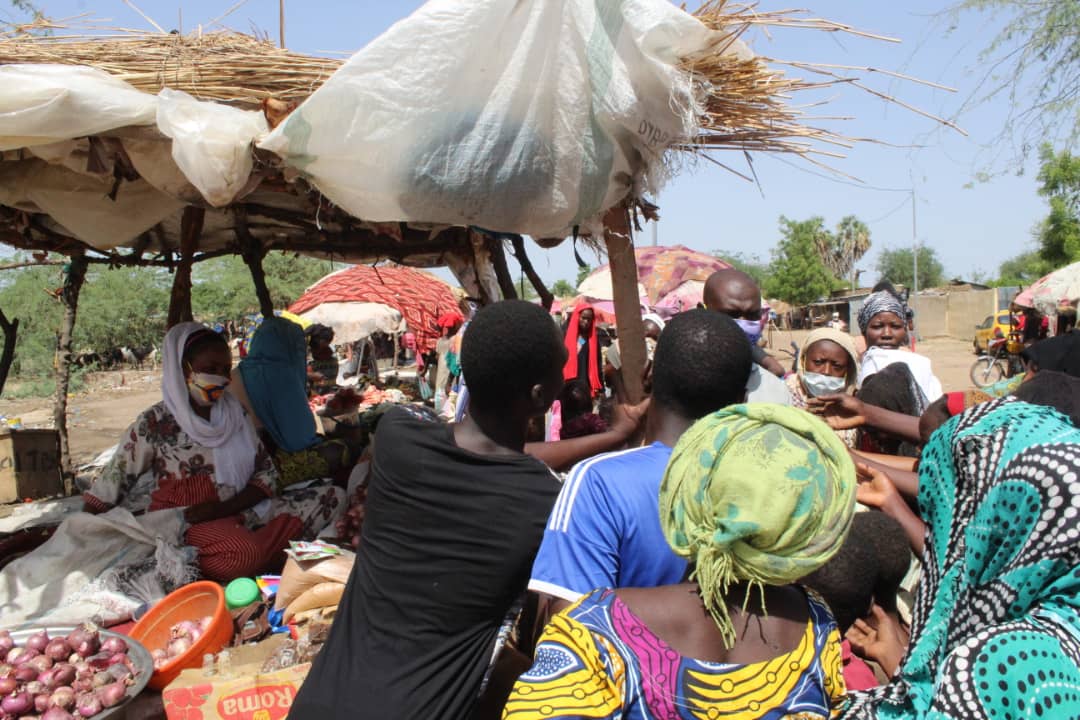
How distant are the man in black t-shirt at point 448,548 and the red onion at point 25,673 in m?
1.59

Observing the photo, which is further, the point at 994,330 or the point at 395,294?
the point at 994,330

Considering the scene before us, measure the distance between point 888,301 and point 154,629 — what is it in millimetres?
4490

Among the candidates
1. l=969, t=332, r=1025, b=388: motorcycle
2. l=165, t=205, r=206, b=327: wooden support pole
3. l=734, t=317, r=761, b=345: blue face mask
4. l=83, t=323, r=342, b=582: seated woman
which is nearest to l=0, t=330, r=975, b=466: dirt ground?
l=969, t=332, r=1025, b=388: motorcycle

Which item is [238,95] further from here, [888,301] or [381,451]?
[888,301]

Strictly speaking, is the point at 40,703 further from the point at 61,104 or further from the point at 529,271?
the point at 529,271

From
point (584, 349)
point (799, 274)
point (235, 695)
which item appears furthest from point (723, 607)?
point (799, 274)

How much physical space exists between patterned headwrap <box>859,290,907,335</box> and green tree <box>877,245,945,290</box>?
6988 cm

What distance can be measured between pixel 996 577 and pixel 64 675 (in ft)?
9.88

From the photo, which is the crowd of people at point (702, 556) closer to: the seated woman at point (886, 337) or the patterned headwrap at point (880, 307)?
the seated woman at point (886, 337)

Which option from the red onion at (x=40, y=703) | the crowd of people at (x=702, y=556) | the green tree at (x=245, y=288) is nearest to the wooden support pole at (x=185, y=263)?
the red onion at (x=40, y=703)

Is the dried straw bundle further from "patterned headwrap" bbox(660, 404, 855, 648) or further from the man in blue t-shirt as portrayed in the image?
"patterned headwrap" bbox(660, 404, 855, 648)

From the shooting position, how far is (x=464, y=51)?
2592 millimetres

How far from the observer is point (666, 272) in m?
10.8

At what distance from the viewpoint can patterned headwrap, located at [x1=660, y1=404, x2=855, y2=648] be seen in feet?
3.86
